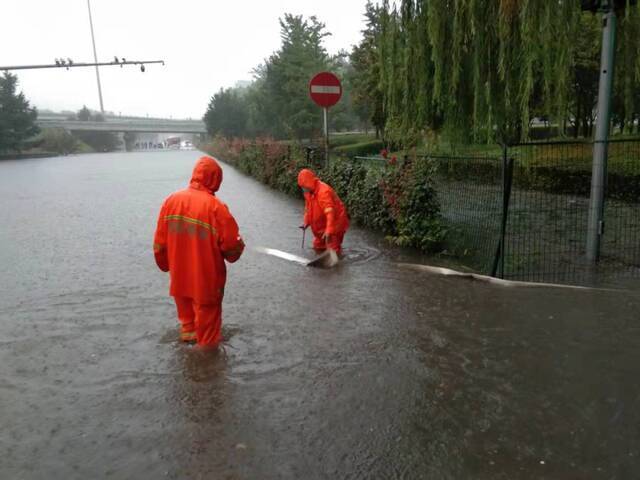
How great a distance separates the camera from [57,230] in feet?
37.0

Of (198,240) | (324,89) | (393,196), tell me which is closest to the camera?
(198,240)

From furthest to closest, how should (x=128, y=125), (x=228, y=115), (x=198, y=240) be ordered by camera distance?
1. (x=128, y=125)
2. (x=228, y=115)
3. (x=198, y=240)

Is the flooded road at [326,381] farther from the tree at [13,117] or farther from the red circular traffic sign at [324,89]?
the tree at [13,117]

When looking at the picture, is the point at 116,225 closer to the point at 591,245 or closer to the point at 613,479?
the point at 591,245

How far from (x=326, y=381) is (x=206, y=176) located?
1.75 m

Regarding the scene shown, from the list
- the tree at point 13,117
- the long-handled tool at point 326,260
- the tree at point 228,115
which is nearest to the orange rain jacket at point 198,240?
the long-handled tool at point 326,260

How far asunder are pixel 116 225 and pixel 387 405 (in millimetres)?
9364

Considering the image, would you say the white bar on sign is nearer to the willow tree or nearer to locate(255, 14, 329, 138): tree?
the willow tree

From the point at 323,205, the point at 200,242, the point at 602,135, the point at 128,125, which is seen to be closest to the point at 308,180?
the point at 323,205

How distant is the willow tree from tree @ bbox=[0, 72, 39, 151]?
6939cm

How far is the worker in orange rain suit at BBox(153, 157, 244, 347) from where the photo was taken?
4.18 m

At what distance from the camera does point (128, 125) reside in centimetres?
10038

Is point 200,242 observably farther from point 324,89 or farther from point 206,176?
point 324,89

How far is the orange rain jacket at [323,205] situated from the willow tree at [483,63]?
1.17 metres
